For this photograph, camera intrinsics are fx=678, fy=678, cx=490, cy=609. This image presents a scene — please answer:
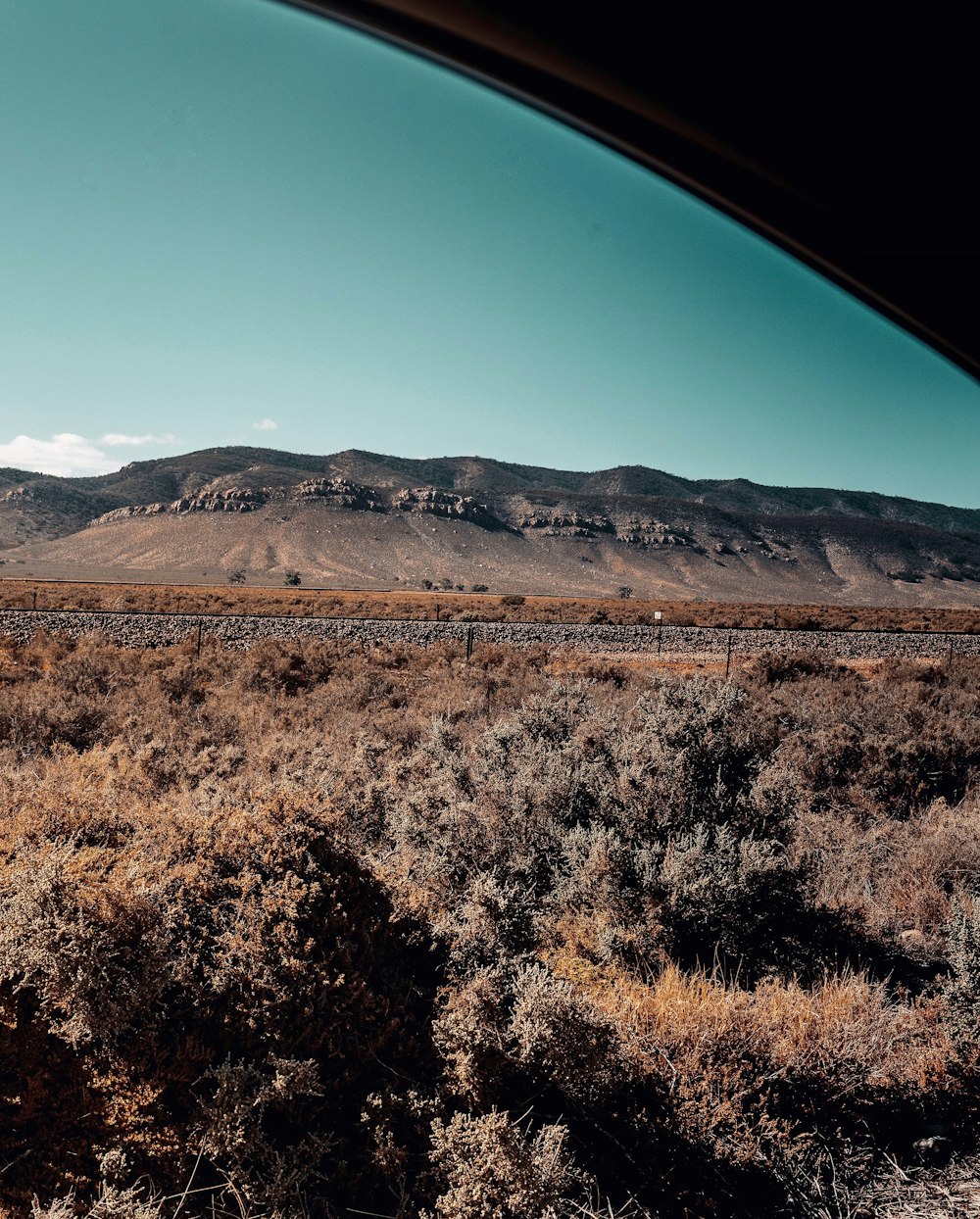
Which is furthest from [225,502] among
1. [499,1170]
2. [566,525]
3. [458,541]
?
[499,1170]

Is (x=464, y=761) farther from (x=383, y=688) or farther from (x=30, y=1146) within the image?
(x=383, y=688)

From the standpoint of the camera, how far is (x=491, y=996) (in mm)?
3334

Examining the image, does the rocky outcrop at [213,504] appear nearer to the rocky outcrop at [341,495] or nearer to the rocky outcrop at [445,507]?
the rocky outcrop at [341,495]

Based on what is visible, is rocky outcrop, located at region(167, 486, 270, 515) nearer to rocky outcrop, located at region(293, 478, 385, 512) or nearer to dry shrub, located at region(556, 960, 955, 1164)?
rocky outcrop, located at region(293, 478, 385, 512)

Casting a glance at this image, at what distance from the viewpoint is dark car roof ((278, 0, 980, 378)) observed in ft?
3.92

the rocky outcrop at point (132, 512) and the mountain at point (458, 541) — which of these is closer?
the mountain at point (458, 541)

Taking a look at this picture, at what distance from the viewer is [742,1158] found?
3027 millimetres

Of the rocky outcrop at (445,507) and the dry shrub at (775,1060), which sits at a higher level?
the rocky outcrop at (445,507)

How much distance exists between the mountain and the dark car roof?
100632 millimetres

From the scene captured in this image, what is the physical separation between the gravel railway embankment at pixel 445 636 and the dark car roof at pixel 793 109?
21134mm

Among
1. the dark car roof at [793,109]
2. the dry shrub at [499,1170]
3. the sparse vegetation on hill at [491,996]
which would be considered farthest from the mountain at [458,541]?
the dark car roof at [793,109]

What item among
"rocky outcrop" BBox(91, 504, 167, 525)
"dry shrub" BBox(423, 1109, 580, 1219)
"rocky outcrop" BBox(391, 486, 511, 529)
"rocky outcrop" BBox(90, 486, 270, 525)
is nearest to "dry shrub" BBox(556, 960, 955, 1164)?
"dry shrub" BBox(423, 1109, 580, 1219)

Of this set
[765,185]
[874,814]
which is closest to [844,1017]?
[765,185]

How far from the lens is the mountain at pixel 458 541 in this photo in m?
112
